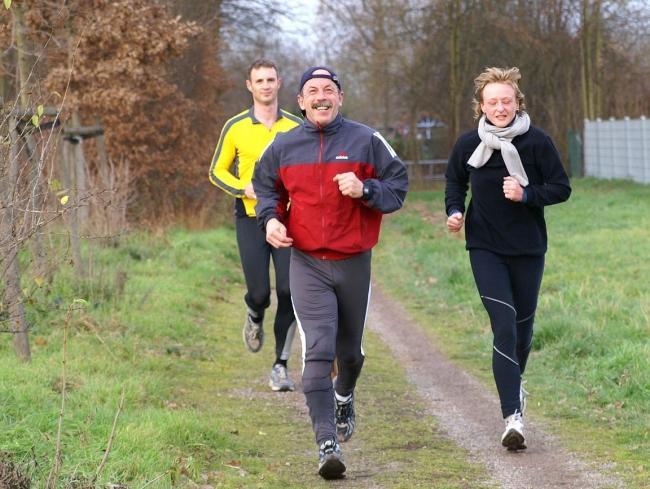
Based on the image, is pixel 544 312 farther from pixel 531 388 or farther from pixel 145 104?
pixel 145 104

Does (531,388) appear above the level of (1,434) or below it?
below

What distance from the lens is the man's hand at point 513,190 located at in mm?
6738

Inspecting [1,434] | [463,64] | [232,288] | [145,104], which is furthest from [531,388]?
[463,64]

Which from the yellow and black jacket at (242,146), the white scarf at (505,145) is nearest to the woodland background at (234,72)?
the yellow and black jacket at (242,146)

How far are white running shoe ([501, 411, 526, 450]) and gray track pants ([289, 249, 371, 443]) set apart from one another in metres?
0.94

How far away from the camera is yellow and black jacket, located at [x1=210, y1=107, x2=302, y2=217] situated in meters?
→ 8.67

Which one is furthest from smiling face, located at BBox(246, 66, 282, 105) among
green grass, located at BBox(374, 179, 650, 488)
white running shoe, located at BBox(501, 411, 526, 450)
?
white running shoe, located at BBox(501, 411, 526, 450)

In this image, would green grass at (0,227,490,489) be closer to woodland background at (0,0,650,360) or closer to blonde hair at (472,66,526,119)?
woodland background at (0,0,650,360)

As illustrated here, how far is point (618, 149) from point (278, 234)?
110 feet

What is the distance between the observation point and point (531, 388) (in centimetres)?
860

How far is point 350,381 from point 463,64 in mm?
36463

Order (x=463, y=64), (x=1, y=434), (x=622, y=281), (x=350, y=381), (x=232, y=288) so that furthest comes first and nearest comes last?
1. (x=463, y=64)
2. (x=232, y=288)
3. (x=622, y=281)
4. (x=350, y=381)
5. (x=1, y=434)

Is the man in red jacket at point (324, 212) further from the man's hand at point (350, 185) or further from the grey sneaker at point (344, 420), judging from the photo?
the grey sneaker at point (344, 420)

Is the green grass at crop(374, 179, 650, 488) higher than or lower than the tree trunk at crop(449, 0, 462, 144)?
lower
